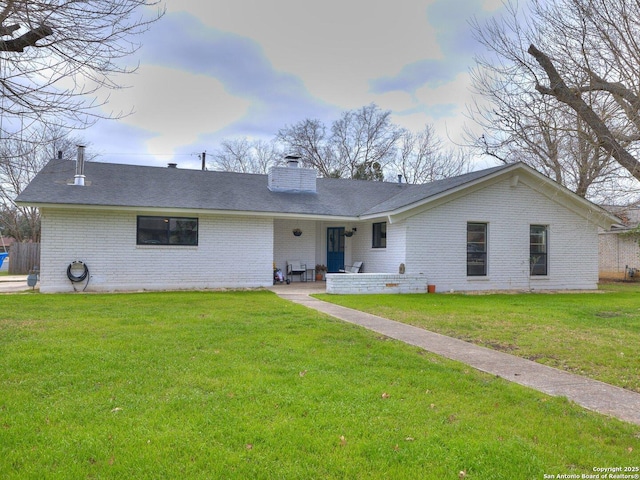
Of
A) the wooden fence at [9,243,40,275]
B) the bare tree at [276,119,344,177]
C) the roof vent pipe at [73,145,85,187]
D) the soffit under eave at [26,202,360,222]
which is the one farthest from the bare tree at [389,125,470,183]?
the wooden fence at [9,243,40,275]

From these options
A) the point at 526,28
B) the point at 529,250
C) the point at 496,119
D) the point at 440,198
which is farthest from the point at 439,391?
the point at 529,250

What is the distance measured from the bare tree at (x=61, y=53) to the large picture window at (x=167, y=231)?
369 inches

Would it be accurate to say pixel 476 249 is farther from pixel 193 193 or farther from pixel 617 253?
pixel 617 253

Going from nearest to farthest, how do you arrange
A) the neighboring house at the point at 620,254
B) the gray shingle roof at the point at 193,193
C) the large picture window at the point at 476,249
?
1. the gray shingle roof at the point at 193,193
2. the large picture window at the point at 476,249
3. the neighboring house at the point at 620,254

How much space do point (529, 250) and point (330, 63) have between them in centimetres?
979

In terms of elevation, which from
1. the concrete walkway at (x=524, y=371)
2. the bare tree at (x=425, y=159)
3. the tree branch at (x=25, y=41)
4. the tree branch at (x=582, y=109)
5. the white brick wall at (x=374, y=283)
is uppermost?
the bare tree at (x=425, y=159)

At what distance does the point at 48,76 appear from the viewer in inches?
192

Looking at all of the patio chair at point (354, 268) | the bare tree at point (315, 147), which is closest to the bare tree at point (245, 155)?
the bare tree at point (315, 147)

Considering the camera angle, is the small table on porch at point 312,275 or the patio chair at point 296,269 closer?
the patio chair at point 296,269

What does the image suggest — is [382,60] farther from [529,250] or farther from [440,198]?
[529,250]

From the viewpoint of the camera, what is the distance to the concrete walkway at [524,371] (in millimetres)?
4266

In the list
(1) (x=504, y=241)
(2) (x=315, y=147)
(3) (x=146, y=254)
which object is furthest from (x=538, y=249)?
(2) (x=315, y=147)

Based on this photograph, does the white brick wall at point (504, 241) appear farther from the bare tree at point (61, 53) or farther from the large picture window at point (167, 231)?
the bare tree at point (61, 53)

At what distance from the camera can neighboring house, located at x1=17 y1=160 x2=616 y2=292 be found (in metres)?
13.6
